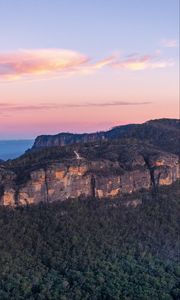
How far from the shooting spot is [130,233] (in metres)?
73.0

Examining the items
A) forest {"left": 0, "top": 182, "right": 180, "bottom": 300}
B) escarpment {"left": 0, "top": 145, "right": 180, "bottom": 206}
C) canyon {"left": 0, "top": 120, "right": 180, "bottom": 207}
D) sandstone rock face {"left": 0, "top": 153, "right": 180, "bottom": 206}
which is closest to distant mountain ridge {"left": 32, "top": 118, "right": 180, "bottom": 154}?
canyon {"left": 0, "top": 120, "right": 180, "bottom": 207}

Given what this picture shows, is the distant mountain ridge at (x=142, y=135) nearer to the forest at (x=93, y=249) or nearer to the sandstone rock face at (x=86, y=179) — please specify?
the sandstone rock face at (x=86, y=179)


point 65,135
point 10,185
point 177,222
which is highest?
point 65,135

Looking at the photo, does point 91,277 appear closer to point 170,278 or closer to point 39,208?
point 170,278

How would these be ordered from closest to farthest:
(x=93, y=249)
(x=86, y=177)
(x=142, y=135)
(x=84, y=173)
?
(x=93, y=249), (x=86, y=177), (x=84, y=173), (x=142, y=135)

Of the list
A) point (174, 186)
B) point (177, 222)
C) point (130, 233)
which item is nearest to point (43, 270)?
point (130, 233)

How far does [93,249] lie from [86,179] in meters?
13.4

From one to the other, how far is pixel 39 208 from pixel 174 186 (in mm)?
22873

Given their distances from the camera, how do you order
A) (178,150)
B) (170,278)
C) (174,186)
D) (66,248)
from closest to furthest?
(170,278), (66,248), (174,186), (178,150)

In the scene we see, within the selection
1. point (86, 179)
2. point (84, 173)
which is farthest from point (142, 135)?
point (86, 179)

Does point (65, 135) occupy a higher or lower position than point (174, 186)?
higher

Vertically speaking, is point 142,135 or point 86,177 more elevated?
point 142,135

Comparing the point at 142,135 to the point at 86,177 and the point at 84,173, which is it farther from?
the point at 86,177

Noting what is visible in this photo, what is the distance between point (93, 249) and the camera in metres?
65.5
